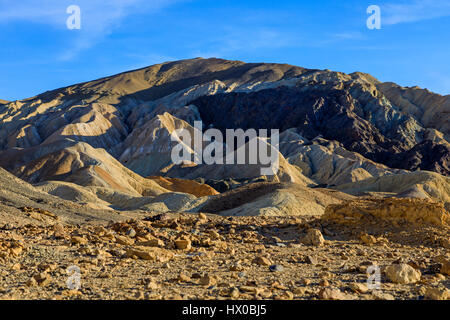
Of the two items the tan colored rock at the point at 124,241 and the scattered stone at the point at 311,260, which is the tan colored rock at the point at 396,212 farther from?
the tan colored rock at the point at 124,241

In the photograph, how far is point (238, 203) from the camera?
32812mm

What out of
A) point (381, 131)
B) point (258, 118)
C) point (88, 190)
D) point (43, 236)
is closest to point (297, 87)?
point (258, 118)

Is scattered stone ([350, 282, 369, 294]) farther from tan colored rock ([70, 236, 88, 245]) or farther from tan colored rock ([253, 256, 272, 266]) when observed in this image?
tan colored rock ([70, 236, 88, 245])

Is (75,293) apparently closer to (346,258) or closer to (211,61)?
(346,258)

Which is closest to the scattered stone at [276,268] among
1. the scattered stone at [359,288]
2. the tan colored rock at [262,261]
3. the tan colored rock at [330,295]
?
the tan colored rock at [262,261]

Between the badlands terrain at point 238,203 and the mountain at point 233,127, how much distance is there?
1.10ft

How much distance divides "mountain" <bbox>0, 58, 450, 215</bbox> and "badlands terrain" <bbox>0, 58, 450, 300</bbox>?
13.2 inches

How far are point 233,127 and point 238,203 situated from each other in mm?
85736

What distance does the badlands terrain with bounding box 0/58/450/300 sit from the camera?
7.18 metres

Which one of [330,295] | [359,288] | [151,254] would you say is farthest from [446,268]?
[151,254]

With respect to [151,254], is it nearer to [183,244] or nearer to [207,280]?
[183,244]

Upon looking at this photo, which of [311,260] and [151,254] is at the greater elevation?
[151,254]

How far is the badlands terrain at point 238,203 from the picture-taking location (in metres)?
7.18
